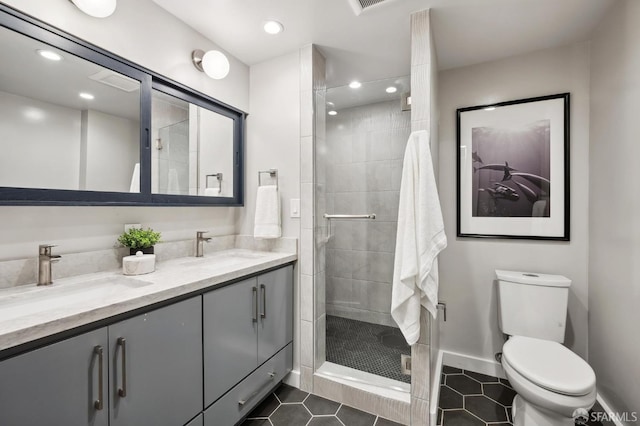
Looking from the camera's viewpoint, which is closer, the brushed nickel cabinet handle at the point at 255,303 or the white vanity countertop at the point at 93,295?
the white vanity countertop at the point at 93,295

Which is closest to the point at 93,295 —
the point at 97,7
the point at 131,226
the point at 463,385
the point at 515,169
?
the point at 131,226

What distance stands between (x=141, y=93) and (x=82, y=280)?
1.01 meters

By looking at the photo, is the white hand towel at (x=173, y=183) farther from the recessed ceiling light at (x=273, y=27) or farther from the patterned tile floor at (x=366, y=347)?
the patterned tile floor at (x=366, y=347)

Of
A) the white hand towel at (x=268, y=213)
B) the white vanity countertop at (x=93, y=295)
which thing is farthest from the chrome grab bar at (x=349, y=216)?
the white vanity countertop at (x=93, y=295)

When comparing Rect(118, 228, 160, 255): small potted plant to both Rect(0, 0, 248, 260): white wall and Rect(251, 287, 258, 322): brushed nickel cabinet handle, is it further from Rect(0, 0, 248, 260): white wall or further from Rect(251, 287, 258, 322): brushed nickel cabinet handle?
Rect(251, 287, 258, 322): brushed nickel cabinet handle

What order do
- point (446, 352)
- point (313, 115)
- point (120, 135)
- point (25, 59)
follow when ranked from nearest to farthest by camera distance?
point (25, 59), point (120, 135), point (313, 115), point (446, 352)

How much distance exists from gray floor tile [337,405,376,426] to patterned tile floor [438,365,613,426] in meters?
0.42

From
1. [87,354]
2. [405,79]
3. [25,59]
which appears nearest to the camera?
[87,354]

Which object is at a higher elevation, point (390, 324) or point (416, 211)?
point (416, 211)

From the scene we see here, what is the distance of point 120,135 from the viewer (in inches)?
57.3

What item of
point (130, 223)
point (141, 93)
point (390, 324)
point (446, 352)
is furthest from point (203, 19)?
point (446, 352)

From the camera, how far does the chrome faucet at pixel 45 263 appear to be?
1.17 meters

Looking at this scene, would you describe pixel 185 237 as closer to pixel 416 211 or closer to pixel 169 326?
pixel 169 326

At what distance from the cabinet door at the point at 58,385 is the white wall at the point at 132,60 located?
0.65 m
